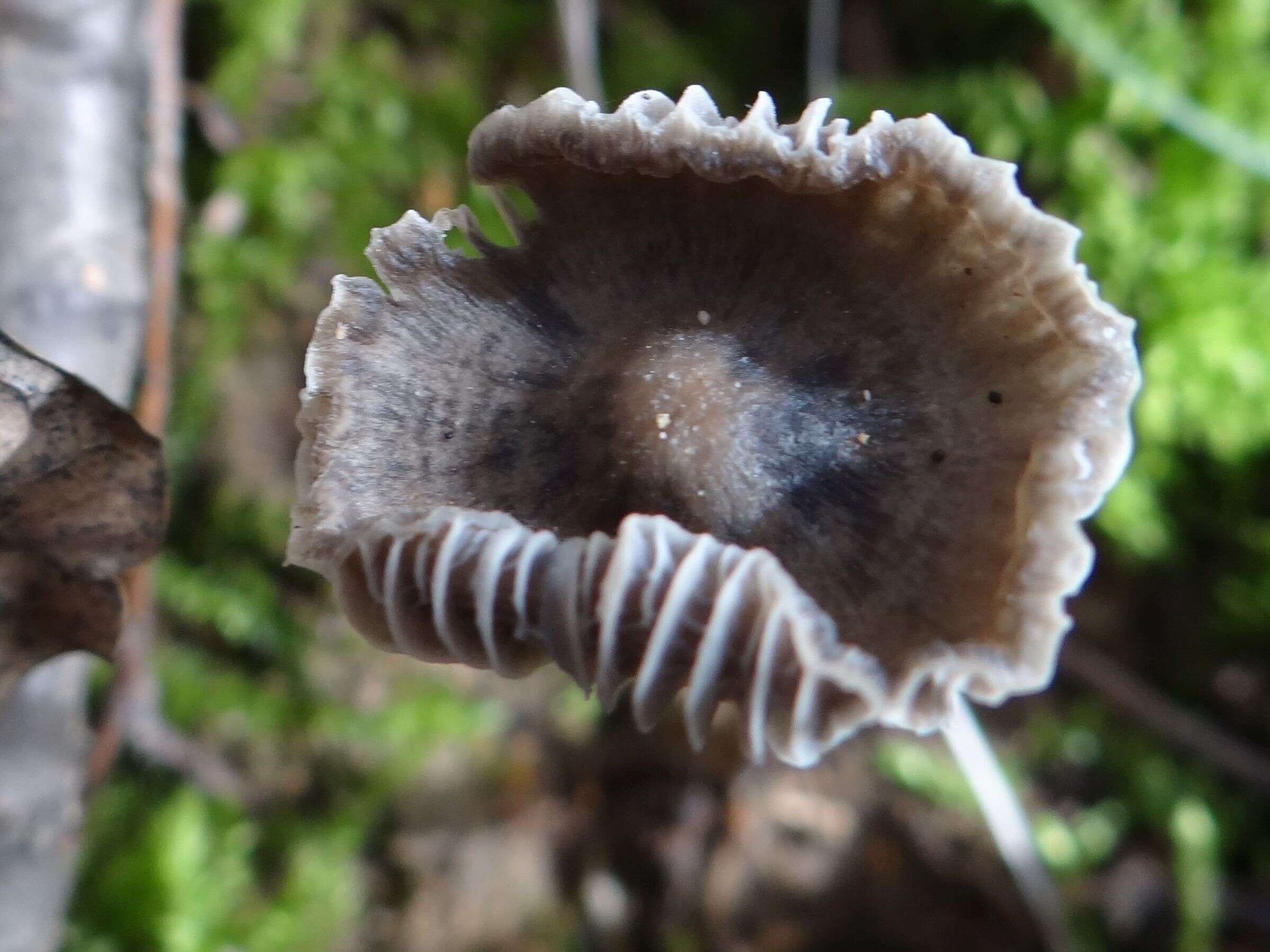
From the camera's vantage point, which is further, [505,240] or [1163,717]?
[1163,717]

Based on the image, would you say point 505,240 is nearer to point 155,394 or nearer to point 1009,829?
point 155,394

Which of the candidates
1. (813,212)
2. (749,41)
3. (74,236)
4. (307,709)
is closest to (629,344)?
(813,212)

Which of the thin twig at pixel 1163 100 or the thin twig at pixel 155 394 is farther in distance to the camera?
the thin twig at pixel 1163 100

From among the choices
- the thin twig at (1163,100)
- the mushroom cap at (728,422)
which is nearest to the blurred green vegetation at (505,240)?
the thin twig at (1163,100)

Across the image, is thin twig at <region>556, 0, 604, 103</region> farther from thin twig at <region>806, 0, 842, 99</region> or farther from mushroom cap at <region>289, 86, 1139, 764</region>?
mushroom cap at <region>289, 86, 1139, 764</region>

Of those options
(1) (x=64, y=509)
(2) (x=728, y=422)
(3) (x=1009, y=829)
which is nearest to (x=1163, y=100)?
(3) (x=1009, y=829)

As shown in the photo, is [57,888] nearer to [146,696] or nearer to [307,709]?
[146,696]

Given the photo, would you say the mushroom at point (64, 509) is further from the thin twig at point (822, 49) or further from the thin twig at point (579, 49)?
the thin twig at point (822, 49)
